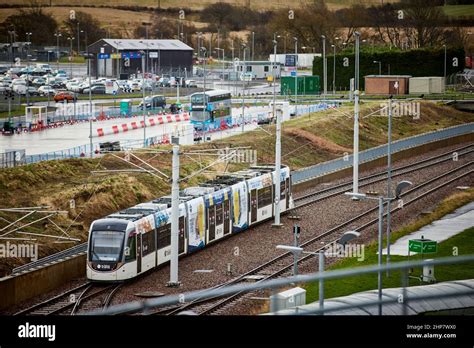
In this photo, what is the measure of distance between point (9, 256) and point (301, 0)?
2274 inches

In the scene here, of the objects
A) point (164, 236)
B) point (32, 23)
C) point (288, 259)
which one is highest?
point (32, 23)

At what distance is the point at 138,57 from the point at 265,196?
140ft

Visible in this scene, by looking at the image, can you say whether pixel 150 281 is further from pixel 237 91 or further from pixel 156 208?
pixel 237 91

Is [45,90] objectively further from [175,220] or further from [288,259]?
[175,220]

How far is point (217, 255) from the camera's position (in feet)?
93.6

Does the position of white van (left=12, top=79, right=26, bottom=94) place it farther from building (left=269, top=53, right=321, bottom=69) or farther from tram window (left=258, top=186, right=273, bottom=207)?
tram window (left=258, top=186, right=273, bottom=207)

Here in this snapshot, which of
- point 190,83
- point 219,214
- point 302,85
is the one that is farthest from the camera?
point 190,83

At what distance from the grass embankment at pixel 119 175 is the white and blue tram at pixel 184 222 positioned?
2741 mm

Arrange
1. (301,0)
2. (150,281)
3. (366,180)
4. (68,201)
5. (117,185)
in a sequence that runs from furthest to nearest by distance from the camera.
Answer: (301,0), (366,180), (117,185), (68,201), (150,281)

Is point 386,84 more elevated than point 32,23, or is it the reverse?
point 32,23

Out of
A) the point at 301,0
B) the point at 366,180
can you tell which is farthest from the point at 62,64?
the point at 366,180

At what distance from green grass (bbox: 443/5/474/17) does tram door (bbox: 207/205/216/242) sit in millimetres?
28794

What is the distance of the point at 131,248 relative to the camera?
24297 mm

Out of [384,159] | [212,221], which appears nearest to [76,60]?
[384,159]
